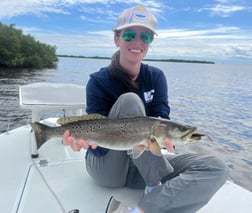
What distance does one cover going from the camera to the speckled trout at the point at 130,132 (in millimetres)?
2500

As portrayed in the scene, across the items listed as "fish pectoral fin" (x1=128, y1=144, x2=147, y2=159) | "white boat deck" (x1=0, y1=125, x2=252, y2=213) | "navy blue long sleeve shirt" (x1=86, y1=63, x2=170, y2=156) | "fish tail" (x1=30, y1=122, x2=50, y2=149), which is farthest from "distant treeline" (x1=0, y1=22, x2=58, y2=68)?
"fish pectoral fin" (x1=128, y1=144, x2=147, y2=159)

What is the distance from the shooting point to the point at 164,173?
9.37ft

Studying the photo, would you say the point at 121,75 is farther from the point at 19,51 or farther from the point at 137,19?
the point at 19,51

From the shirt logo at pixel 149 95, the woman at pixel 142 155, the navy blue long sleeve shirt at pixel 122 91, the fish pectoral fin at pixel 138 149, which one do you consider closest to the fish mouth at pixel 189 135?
the woman at pixel 142 155

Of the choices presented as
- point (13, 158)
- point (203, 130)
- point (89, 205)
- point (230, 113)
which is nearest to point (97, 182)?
point (89, 205)

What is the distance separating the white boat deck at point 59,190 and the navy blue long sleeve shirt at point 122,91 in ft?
1.62

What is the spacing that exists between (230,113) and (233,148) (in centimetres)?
677

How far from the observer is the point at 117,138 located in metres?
2.53

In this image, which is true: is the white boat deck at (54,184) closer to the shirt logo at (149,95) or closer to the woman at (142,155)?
the woman at (142,155)

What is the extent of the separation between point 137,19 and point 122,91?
2.31 feet

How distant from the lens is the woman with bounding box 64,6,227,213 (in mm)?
2596

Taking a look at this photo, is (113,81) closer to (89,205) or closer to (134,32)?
(134,32)

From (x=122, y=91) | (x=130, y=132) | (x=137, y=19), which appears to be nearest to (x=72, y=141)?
(x=130, y=132)

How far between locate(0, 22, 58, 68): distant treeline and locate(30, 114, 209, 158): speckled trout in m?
51.7
